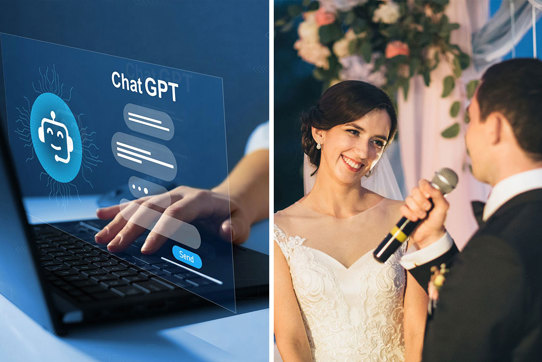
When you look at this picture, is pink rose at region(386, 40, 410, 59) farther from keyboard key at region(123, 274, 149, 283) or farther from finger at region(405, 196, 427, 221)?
keyboard key at region(123, 274, 149, 283)

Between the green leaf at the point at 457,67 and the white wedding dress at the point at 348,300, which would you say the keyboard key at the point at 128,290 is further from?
the green leaf at the point at 457,67

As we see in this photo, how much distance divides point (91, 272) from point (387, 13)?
0.57 meters

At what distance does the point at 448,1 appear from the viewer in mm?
613

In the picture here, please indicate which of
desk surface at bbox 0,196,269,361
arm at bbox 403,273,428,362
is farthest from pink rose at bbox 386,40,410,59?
desk surface at bbox 0,196,269,361

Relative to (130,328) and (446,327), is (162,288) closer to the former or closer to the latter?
(130,328)

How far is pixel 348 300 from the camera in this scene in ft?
2.31

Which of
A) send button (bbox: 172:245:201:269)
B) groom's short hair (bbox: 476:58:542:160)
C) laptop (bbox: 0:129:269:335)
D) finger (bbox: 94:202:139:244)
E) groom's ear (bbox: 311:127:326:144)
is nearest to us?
groom's short hair (bbox: 476:58:542:160)

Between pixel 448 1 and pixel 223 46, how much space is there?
0.48 metres

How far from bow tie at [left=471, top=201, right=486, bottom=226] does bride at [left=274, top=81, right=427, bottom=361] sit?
0.23 ft

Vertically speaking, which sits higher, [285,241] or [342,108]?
[342,108]

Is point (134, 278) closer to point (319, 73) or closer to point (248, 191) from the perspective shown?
point (248, 191)

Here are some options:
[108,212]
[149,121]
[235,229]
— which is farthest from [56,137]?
[235,229]

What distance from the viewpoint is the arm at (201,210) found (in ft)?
3.03

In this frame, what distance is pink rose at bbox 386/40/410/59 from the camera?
2.07 ft
